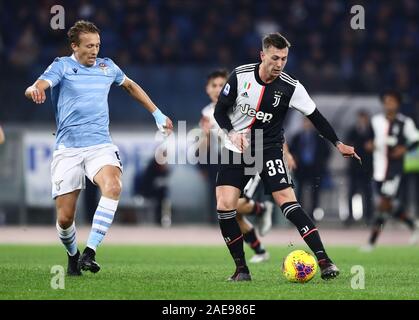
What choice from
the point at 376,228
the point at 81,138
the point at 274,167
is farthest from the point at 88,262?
the point at 376,228

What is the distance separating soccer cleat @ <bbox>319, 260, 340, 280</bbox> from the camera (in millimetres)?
9630

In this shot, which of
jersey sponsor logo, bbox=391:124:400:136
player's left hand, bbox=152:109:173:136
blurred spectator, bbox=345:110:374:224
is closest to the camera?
player's left hand, bbox=152:109:173:136

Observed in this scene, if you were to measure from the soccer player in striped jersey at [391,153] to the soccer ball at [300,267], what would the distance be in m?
7.06

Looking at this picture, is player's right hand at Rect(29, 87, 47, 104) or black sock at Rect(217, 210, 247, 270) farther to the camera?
black sock at Rect(217, 210, 247, 270)

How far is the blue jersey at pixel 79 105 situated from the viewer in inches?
402

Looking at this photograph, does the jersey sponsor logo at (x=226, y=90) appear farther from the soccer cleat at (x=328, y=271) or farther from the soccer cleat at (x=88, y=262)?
the soccer cleat at (x=88, y=262)

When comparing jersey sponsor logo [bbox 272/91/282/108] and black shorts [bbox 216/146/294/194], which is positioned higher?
jersey sponsor logo [bbox 272/91/282/108]

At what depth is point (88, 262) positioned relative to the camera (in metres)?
9.72

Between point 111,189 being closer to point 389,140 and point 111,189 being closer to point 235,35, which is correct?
point 389,140

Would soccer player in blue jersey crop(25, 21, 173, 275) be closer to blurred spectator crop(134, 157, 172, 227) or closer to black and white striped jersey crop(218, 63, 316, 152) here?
black and white striped jersey crop(218, 63, 316, 152)

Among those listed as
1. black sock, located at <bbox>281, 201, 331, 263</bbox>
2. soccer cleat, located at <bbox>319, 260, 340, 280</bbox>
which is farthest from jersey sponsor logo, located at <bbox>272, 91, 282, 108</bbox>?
soccer cleat, located at <bbox>319, 260, 340, 280</bbox>

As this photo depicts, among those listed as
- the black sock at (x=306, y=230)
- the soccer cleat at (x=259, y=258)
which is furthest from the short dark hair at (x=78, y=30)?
the soccer cleat at (x=259, y=258)

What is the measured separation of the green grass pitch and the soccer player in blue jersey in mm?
588

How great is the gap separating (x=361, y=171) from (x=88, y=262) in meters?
12.4
